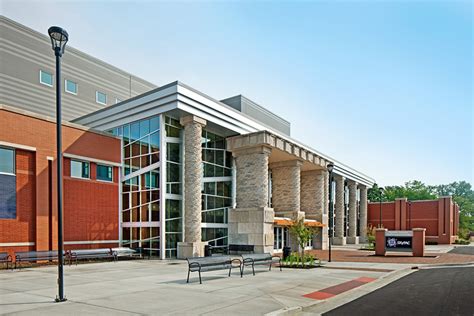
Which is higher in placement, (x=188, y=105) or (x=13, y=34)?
(x=13, y=34)

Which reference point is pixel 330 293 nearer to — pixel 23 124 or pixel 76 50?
pixel 23 124

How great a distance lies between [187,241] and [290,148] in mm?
12589

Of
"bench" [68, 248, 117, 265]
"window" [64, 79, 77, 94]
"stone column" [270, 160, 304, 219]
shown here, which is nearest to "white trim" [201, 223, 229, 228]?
"stone column" [270, 160, 304, 219]

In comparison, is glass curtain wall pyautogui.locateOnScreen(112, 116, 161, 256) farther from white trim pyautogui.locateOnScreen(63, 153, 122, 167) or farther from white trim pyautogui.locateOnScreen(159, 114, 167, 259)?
white trim pyautogui.locateOnScreen(63, 153, 122, 167)

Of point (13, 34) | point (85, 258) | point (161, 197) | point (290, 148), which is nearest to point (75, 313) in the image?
point (85, 258)

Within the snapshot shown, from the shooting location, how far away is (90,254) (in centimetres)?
2141

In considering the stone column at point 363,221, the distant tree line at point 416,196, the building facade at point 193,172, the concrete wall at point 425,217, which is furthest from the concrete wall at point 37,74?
the distant tree line at point 416,196

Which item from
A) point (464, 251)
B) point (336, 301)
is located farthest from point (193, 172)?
point (464, 251)

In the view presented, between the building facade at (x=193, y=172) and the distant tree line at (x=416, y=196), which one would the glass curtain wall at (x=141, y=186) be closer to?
the building facade at (x=193, y=172)

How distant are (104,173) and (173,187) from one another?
5119 millimetres

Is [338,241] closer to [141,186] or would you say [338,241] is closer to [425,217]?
[425,217]

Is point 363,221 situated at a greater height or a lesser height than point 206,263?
lesser

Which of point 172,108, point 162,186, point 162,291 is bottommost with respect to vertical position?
point 162,291

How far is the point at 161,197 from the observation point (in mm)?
24828
